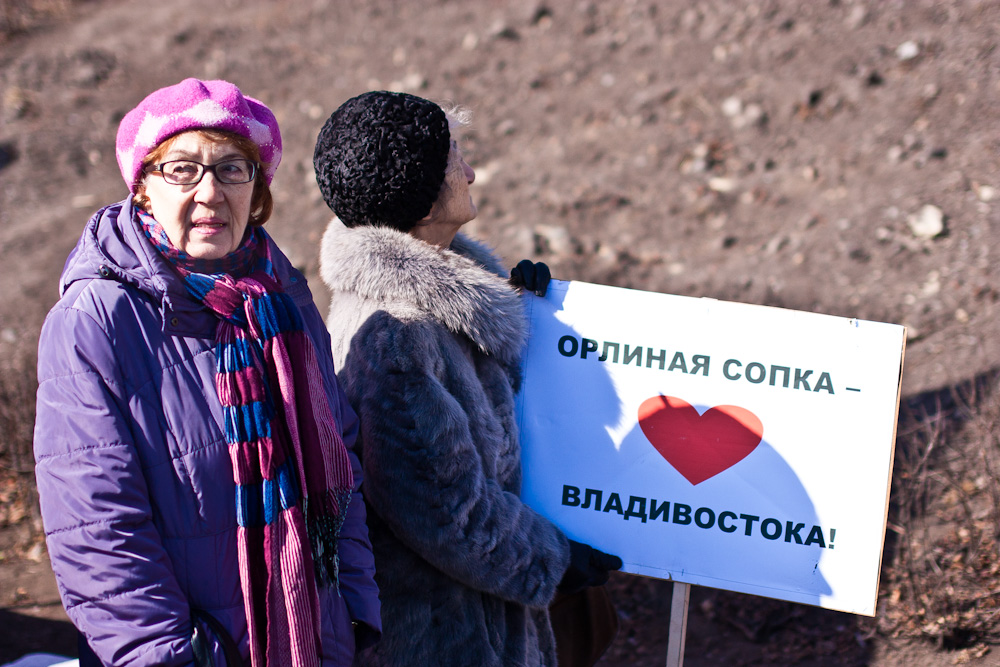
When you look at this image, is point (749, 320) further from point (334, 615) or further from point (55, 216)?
point (55, 216)

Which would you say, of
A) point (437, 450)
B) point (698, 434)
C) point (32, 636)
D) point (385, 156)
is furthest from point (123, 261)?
point (32, 636)

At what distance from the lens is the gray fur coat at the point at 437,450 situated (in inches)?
87.3

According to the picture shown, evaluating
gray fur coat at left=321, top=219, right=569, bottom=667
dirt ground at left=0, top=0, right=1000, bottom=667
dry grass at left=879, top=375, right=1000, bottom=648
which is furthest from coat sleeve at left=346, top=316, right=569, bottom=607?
dry grass at left=879, top=375, right=1000, bottom=648

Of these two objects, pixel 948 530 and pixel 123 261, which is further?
pixel 948 530

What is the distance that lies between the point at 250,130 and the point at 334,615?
116cm

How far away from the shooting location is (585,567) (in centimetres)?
251

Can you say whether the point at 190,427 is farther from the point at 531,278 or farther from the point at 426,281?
the point at 531,278

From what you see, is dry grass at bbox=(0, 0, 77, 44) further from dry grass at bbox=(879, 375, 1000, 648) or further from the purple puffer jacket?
dry grass at bbox=(879, 375, 1000, 648)

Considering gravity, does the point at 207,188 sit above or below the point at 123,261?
above

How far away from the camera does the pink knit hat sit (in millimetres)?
1874

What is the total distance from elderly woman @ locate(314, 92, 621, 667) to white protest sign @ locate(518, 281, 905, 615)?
0.23 meters

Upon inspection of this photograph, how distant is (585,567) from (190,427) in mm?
1222

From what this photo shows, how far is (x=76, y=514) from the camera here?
5.68 ft

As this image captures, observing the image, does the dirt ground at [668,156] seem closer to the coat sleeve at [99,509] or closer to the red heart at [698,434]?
the red heart at [698,434]
